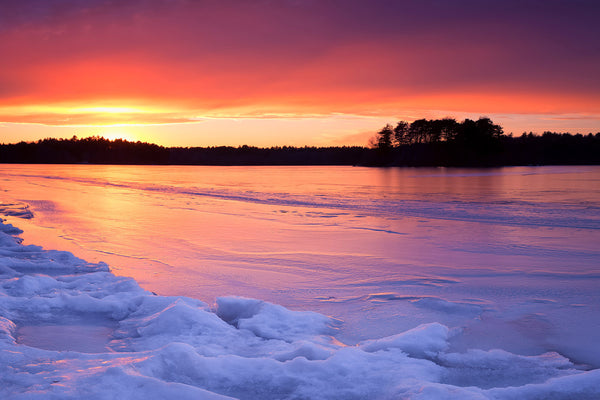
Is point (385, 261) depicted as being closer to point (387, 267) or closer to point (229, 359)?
point (387, 267)

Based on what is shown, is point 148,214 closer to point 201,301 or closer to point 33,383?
point 201,301

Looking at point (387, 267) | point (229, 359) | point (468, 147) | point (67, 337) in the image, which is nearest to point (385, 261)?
point (387, 267)

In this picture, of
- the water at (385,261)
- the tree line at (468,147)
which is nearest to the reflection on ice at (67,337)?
the water at (385,261)

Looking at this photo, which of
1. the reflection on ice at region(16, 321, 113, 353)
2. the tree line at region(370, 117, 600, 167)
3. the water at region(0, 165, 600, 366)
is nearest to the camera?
the reflection on ice at region(16, 321, 113, 353)

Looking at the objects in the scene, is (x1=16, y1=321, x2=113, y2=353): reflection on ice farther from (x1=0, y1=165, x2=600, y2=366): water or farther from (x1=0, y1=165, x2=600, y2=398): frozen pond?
(x1=0, y1=165, x2=600, y2=366): water

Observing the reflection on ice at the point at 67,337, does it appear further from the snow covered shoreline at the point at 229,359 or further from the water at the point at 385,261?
the water at the point at 385,261

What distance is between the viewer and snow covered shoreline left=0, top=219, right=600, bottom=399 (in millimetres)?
3129

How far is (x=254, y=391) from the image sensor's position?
324cm

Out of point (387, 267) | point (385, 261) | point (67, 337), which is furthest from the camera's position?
point (385, 261)

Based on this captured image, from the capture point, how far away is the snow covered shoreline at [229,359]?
10.3 feet

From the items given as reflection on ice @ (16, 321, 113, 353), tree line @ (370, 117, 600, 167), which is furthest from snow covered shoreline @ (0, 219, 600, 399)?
tree line @ (370, 117, 600, 167)

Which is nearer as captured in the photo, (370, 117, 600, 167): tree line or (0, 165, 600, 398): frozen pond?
(0, 165, 600, 398): frozen pond

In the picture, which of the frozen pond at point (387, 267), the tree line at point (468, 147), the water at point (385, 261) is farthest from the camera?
the tree line at point (468, 147)

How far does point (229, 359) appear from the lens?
11.8ft
